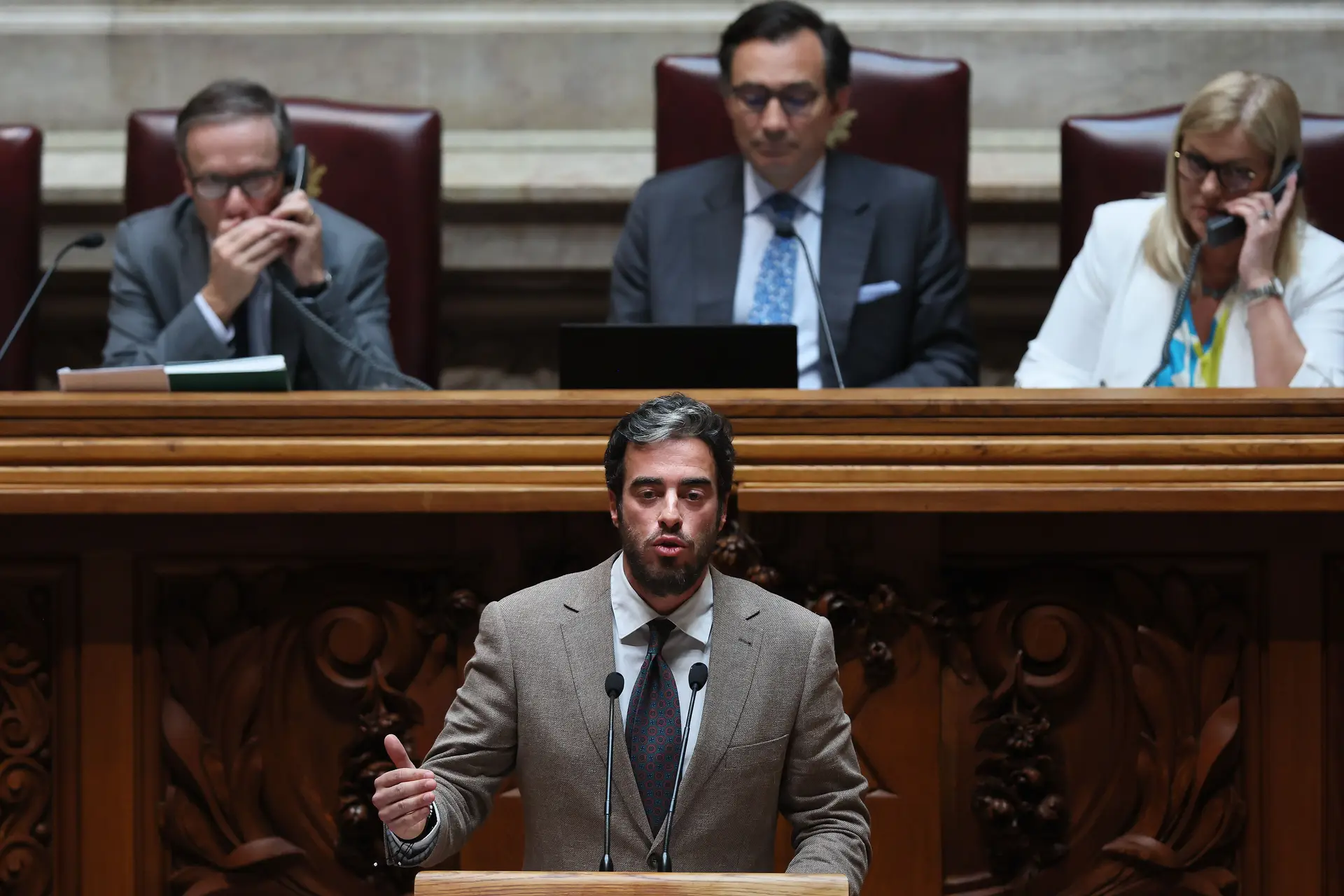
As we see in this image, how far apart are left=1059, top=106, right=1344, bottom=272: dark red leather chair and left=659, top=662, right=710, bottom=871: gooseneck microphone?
6.34ft

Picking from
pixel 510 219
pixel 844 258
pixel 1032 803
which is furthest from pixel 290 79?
pixel 1032 803

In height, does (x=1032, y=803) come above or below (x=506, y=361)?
below

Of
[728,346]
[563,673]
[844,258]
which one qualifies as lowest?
[563,673]

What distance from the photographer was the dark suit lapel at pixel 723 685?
1.77 metres

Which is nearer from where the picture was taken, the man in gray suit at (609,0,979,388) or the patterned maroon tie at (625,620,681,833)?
the patterned maroon tie at (625,620,681,833)

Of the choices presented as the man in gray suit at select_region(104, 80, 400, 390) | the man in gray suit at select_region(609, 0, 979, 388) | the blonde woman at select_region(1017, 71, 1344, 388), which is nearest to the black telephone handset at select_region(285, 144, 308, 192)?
the man in gray suit at select_region(104, 80, 400, 390)

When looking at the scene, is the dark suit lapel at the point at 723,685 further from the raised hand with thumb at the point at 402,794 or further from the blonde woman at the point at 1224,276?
the blonde woman at the point at 1224,276

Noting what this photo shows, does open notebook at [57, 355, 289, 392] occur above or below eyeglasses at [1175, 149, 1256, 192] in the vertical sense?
below

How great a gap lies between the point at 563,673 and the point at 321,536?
636mm

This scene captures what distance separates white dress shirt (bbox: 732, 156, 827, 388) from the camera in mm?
3242

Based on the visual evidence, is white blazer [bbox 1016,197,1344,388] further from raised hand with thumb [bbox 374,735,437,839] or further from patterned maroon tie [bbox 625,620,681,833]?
raised hand with thumb [bbox 374,735,437,839]

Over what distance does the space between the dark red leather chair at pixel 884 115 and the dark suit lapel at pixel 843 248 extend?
246mm

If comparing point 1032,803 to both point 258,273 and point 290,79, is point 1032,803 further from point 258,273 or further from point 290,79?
point 290,79

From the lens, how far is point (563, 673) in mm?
1797
